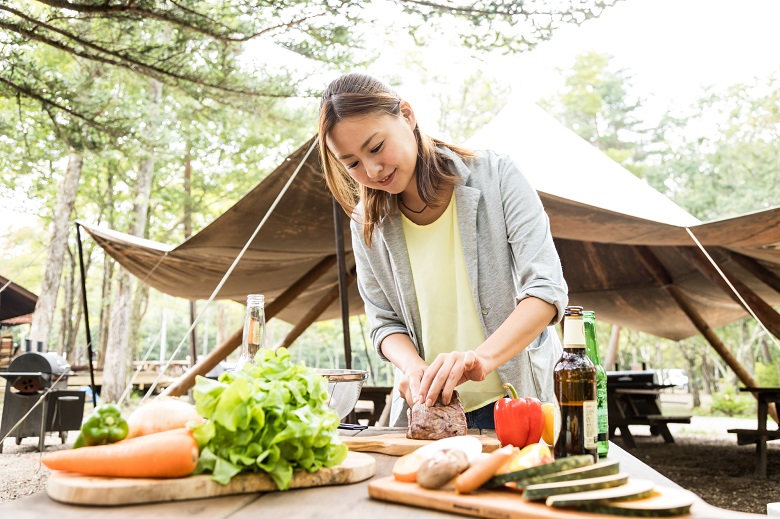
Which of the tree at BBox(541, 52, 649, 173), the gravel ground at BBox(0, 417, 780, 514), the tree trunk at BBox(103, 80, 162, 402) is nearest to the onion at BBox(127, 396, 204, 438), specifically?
the gravel ground at BBox(0, 417, 780, 514)

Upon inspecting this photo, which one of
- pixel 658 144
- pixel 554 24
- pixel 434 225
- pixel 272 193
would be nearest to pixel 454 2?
pixel 554 24

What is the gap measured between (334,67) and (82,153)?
356 cm

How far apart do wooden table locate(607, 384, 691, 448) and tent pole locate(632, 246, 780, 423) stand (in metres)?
1.18

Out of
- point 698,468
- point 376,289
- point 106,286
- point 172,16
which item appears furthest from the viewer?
point 106,286

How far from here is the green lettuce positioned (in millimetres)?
1060

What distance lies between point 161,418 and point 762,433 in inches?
255

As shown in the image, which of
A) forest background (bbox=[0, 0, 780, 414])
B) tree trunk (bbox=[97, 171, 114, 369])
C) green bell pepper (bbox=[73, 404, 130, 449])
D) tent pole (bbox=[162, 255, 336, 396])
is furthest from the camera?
tree trunk (bbox=[97, 171, 114, 369])

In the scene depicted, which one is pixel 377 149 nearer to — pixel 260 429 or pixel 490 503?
pixel 260 429

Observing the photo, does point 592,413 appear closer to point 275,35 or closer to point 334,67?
point 275,35

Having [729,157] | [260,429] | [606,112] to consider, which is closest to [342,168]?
[260,429]

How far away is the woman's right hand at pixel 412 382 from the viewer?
5.55 feet

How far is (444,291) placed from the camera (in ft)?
7.05

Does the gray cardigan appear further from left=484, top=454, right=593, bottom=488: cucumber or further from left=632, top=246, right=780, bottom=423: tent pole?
left=632, top=246, right=780, bottom=423: tent pole

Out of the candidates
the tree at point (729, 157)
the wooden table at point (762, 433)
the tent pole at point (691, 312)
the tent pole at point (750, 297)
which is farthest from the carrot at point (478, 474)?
the tree at point (729, 157)
